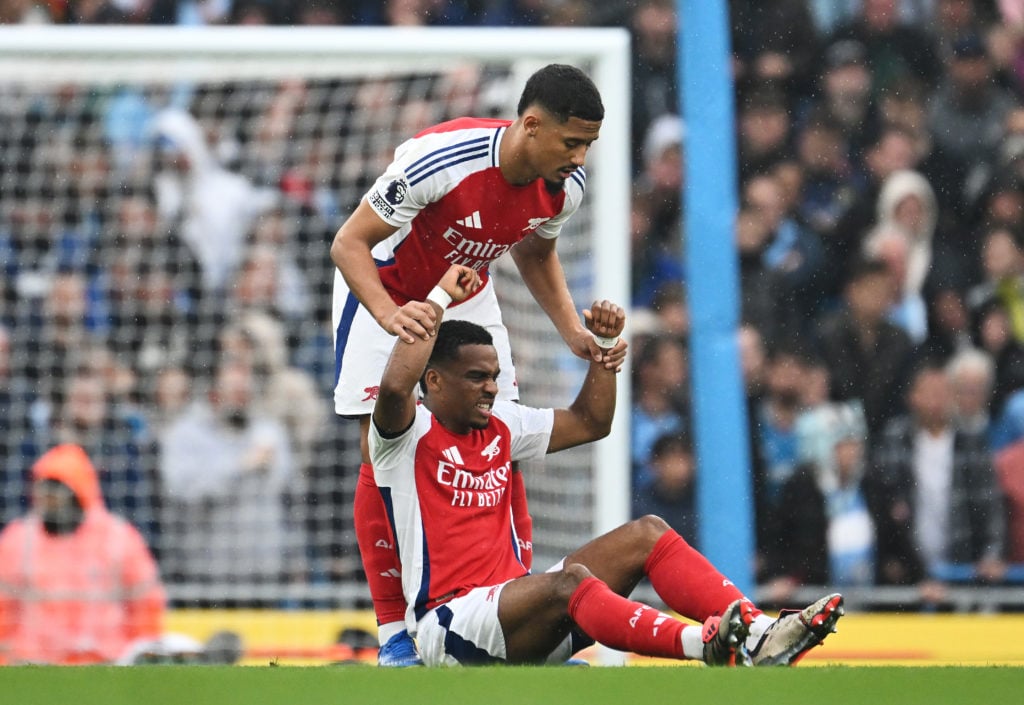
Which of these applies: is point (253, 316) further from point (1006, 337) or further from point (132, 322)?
point (1006, 337)

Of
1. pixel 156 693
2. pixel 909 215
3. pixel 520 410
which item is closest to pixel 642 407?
pixel 909 215

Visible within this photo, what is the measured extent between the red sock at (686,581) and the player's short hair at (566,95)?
1319 mm

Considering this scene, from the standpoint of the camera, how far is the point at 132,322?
8.71 metres

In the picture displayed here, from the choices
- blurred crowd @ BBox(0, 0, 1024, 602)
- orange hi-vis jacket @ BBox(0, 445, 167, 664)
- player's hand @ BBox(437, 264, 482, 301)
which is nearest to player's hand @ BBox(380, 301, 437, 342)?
player's hand @ BBox(437, 264, 482, 301)

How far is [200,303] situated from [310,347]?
0.66 meters

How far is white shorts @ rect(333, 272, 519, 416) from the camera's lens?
538 centimetres

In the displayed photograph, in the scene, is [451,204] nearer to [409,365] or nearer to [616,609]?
[409,365]

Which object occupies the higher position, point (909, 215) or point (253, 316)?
point (909, 215)

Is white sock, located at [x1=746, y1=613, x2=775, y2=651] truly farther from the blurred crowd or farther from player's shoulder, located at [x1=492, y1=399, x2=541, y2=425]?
A: the blurred crowd

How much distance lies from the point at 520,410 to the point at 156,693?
7.10ft

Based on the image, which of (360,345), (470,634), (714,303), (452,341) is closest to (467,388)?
(452,341)

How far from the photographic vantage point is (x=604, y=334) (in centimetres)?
519

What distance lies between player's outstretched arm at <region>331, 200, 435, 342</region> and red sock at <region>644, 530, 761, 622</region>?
987 mm

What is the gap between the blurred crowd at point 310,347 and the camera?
8516 millimetres
